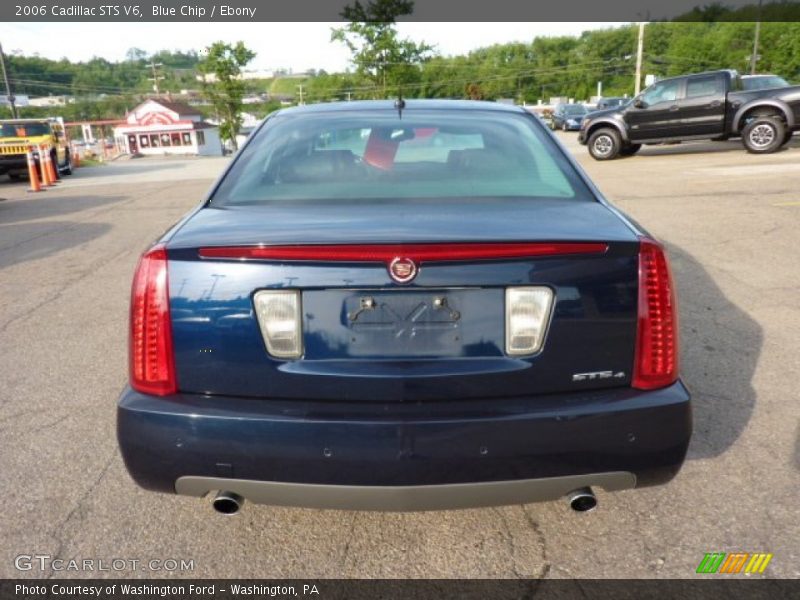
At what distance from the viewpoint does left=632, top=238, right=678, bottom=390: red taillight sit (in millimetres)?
2022

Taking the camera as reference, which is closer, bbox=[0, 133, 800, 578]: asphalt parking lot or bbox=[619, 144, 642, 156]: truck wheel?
bbox=[0, 133, 800, 578]: asphalt parking lot

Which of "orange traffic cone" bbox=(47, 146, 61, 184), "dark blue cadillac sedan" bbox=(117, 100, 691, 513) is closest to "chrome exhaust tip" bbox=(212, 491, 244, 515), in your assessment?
"dark blue cadillac sedan" bbox=(117, 100, 691, 513)

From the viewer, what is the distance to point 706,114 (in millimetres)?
15961

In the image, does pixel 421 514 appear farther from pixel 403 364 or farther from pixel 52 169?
pixel 52 169

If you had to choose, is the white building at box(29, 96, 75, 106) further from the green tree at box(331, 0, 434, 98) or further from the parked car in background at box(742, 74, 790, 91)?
the parked car in background at box(742, 74, 790, 91)

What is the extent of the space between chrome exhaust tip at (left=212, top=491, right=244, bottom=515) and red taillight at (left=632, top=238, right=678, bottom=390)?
52.8 inches

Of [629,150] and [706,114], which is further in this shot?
[629,150]

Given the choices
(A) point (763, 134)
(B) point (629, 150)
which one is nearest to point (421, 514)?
(A) point (763, 134)

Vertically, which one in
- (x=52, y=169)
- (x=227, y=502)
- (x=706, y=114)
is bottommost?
(x=52, y=169)

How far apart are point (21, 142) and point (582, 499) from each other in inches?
797

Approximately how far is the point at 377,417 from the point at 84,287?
17.1 ft

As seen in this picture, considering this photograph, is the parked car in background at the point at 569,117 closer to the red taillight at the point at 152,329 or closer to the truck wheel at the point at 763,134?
the truck wheel at the point at 763,134

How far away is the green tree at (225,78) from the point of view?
216 feet

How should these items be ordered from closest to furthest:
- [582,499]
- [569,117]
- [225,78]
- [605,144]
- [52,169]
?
[582,499]
[605,144]
[52,169]
[569,117]
[225,78]
